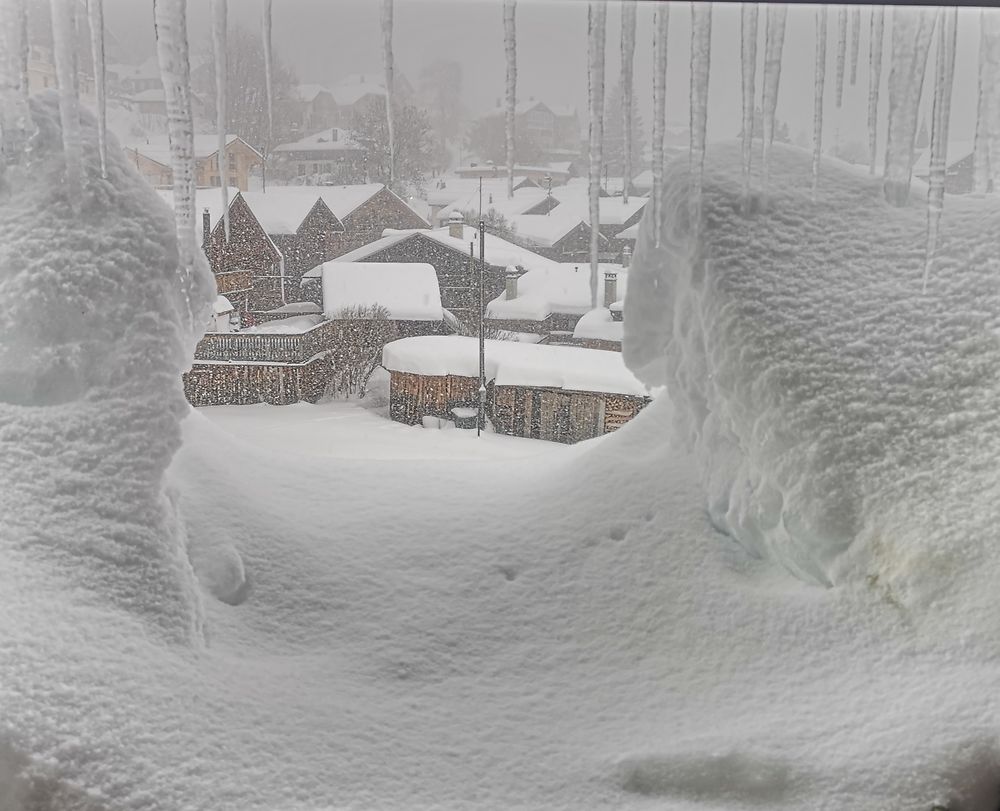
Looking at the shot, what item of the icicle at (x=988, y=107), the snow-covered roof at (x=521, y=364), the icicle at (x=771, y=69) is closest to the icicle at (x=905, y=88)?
the icicle at (x=988, y=107)

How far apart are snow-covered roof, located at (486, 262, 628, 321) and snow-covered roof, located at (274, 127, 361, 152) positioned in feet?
3.32

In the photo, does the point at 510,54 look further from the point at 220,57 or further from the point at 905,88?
the point at 905,88

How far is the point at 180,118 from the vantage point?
186cm

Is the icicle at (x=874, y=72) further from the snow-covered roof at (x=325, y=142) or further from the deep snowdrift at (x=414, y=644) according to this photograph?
the snow-covered roof at (x=325, y=142)

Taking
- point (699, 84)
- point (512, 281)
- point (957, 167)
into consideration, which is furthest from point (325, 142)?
point (957, 167)

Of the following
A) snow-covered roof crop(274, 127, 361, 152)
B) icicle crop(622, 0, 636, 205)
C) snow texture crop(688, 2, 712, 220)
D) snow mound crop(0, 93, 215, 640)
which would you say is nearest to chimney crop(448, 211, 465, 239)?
snow-covered roof crop(274, 127, 361, 152)

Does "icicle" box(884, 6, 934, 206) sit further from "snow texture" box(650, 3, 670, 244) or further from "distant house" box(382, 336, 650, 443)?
"distant house" box(382, 336, 650, 443)

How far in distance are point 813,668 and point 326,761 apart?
37.8 inches

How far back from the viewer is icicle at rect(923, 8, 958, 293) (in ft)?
5.97

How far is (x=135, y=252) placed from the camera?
5.64ft

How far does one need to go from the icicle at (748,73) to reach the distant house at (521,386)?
142 cm

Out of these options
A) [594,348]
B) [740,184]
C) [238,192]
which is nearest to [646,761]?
[740,184]

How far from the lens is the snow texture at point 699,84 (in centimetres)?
192

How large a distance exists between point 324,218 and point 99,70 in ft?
7.25
